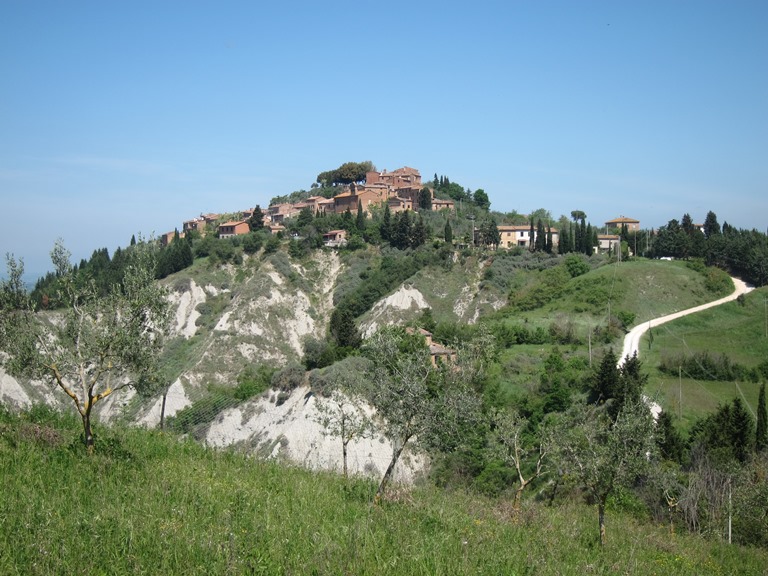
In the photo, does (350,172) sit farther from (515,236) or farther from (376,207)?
(515,236)

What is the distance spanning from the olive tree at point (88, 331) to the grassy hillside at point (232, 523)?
3.14 ft

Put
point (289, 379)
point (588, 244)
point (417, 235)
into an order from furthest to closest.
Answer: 1. point (417, 235)
2. point (588, 244)
3. point (289, 379)

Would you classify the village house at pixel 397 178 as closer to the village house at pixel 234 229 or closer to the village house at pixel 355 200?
the village house at pixel 355 200

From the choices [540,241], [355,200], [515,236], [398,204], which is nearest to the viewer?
[540,241]

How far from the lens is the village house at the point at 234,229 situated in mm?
94062

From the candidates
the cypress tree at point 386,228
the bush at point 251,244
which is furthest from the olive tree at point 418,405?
the bush at point 251,244

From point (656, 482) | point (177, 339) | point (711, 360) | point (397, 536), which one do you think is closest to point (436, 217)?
point (177, 339)

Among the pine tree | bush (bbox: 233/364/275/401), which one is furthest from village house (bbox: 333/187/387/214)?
the pine tree

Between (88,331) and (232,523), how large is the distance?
538 centimetres

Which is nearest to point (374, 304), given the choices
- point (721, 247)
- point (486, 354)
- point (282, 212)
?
point (721, 247)

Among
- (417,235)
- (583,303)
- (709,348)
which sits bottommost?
(709,348)

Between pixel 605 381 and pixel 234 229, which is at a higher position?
pixel 234 229

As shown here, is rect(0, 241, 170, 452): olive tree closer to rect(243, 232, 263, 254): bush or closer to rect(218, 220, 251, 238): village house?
rect(243, 232, 263, 254): bush

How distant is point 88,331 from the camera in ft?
37.8
